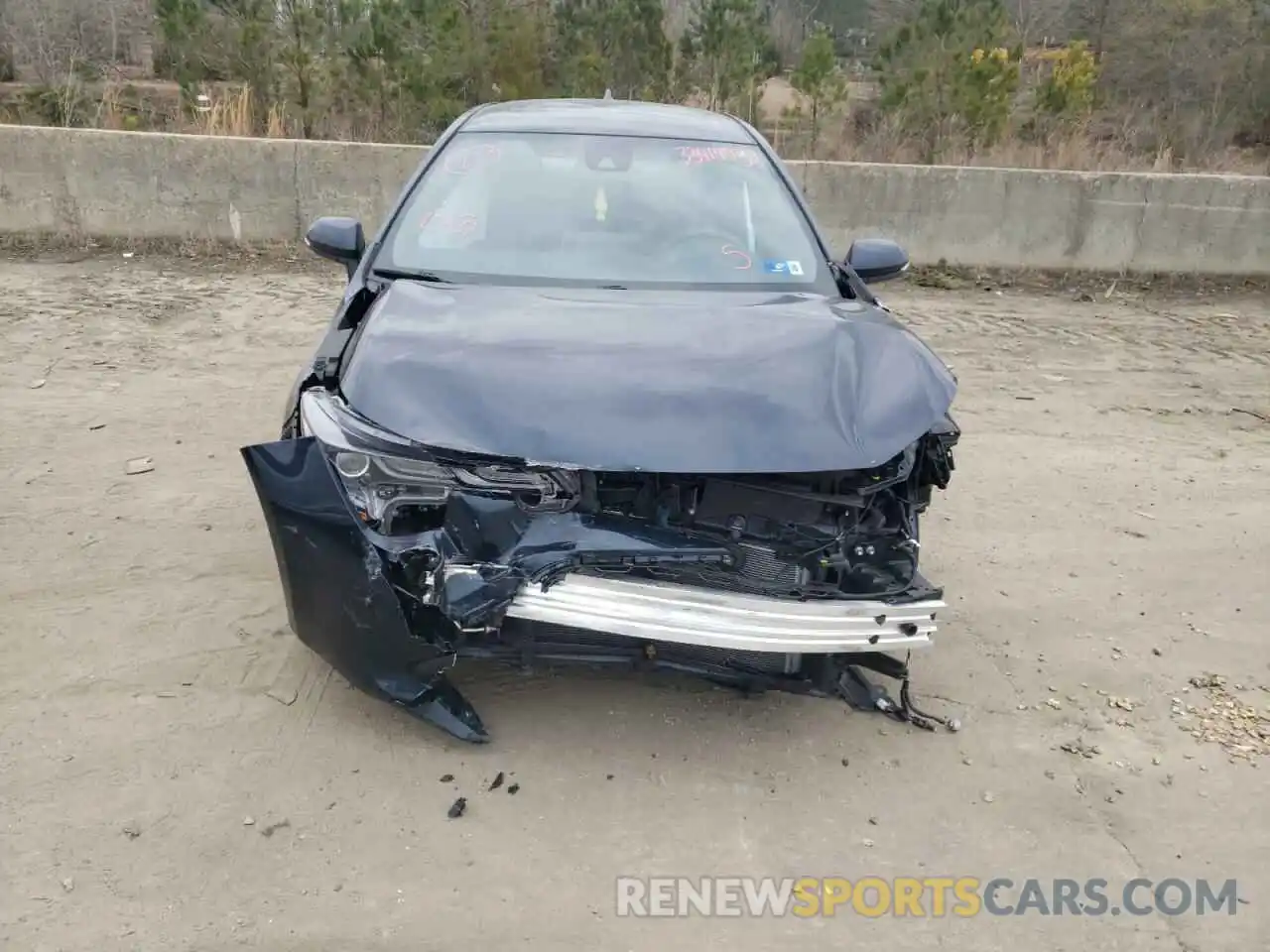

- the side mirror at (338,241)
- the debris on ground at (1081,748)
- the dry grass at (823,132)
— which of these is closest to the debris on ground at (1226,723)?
the debris on ground at (1081,748)

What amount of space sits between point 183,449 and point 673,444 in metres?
3.25

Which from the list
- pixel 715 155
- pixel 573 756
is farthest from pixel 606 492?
pixel 715 155

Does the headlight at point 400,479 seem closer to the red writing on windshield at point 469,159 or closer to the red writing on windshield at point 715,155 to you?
the red writing on windshield at point 469,159

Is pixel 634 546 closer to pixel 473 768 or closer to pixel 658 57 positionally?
pixel 473 768

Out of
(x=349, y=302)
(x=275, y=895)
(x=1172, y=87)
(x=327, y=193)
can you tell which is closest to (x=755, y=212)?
(x=349, y=302)

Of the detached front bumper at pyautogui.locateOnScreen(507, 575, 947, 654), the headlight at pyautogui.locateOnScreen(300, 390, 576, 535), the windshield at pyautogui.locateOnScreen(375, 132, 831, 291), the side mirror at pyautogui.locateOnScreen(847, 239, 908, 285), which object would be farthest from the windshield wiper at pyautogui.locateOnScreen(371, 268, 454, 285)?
the side mirror at pyautogui.locateOnScreen(847, 239, 908, 285)

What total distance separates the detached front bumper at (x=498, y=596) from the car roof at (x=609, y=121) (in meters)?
2.10

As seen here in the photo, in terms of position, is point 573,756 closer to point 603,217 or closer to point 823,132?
point 603,217

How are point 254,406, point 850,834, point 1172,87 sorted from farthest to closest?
point 1172,87, point 254,406, point 850,834

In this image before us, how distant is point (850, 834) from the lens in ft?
8.93

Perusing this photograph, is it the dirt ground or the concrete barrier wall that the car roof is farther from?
the concrete barrier wall

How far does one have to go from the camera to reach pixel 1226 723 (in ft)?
10.7

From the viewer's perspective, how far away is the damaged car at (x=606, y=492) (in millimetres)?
2559

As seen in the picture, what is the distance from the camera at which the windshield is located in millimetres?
3574
